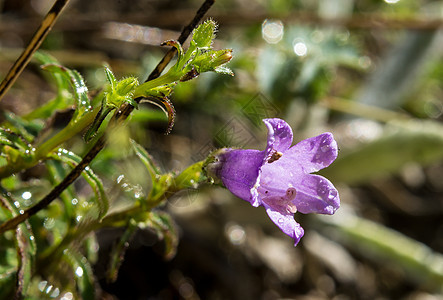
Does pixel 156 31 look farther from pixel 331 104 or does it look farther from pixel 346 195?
pixel 346 195

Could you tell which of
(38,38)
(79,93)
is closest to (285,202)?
(79,93)

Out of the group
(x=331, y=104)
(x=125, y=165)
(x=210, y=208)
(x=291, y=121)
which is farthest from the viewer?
(x=331, y=104)

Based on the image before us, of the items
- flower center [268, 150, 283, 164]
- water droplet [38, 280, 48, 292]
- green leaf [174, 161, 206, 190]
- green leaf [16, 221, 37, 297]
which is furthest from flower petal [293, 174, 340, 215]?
water droplet [38, 280, 48, 292]

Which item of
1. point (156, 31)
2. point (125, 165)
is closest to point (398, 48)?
point (156, 31)

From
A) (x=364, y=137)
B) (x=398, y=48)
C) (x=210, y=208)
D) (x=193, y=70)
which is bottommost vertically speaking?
(x=210, y=208)

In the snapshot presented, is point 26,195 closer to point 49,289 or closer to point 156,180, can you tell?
point 49,289

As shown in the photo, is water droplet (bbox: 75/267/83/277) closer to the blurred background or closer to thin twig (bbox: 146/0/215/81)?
thin twig (bbox: 146/0/215/81)
